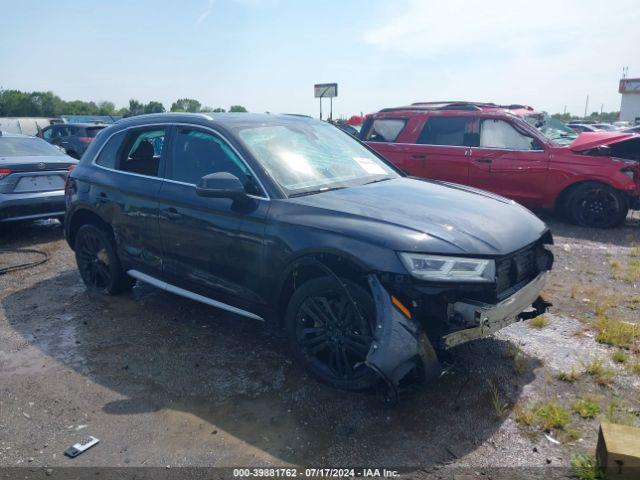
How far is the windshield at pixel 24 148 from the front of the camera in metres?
7.77

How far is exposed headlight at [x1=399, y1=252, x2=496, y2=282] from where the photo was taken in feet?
9.82

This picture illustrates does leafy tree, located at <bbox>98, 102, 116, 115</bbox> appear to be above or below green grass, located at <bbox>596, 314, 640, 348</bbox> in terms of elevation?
above

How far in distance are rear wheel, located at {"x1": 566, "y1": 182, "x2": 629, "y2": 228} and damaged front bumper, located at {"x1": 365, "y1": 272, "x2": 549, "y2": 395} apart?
5825mm

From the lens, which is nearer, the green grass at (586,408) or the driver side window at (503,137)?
the green grass at (586,408)

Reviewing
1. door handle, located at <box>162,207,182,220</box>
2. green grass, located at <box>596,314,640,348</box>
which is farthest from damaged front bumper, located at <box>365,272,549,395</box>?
door handle, located at <box>162,207,182,220</box>

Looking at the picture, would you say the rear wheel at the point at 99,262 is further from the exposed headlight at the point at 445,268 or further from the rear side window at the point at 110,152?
the exposed headlight at the point at 445,268

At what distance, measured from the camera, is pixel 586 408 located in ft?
10.3

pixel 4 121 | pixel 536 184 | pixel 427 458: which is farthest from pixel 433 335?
pixel 4 121

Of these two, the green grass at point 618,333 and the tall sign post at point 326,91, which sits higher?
the tall sign post at point 326,91

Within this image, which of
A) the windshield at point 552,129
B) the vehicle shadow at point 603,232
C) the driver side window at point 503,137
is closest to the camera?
the vehicle shadow at point 603,232

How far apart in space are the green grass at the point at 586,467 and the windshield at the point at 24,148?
7.98 metres

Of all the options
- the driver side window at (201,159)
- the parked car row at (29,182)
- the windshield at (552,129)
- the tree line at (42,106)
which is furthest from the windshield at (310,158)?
the tree line at (42,106)

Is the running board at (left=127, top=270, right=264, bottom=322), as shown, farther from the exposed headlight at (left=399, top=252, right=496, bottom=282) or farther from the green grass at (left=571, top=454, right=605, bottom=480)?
the green grass at (left=571, top=454, right=605, bottom=480)

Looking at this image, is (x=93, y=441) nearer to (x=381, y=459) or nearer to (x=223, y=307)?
(x=223, y=307)
